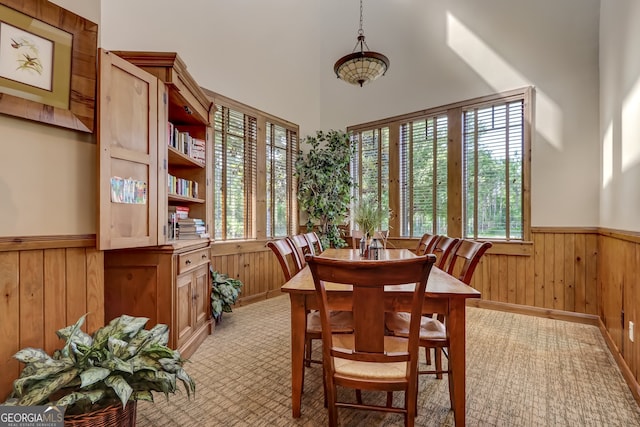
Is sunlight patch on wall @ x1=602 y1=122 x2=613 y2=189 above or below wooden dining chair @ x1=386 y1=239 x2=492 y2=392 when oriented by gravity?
above

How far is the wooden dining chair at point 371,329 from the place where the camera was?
113 centimetres

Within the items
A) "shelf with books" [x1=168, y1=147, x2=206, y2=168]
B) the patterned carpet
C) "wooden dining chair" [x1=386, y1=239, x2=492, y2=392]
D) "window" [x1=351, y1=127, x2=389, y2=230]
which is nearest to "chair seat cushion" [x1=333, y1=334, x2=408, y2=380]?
"wooden dining chair" [x1=386, y1=239, x2=492, y2=392]

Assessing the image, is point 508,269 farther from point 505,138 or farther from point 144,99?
point 144,99

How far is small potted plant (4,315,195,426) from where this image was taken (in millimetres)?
1189

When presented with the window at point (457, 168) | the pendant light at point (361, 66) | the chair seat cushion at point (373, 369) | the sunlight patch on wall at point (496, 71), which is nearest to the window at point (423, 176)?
the window at point (457, 168)

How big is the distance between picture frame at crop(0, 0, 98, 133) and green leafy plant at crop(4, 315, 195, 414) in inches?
41.9

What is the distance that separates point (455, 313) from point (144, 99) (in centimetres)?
225

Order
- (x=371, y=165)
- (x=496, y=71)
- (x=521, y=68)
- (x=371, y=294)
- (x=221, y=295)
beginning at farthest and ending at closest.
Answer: (x=371, y=165), (x=496, y=71), (x=521, y=68), (x=221, y=295), (x=371, y=294)

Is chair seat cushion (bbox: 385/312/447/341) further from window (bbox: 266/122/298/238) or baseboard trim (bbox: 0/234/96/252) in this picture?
window (bbox: 266/122/298/238)

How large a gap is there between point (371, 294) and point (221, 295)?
226 centimetres

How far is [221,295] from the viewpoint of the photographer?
9.96 feet

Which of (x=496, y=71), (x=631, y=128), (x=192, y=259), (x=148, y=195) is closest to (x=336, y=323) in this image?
(x=192, y=259)

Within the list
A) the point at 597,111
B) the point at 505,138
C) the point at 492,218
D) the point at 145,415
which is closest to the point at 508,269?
the point at 492,218

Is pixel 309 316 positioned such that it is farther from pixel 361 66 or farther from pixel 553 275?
pixel 553 275
